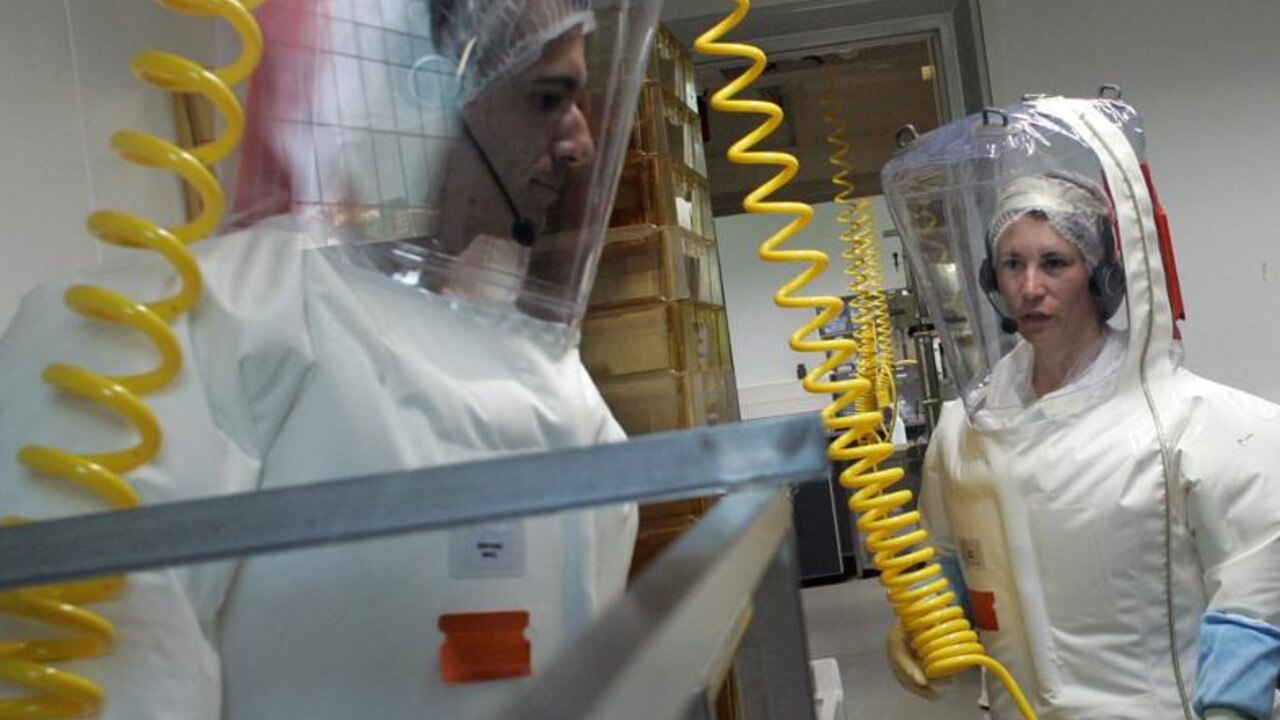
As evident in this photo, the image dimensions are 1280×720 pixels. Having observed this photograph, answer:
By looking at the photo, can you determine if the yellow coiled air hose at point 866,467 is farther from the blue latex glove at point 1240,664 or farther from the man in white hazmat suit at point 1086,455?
the blue latex glove at point 1240,664

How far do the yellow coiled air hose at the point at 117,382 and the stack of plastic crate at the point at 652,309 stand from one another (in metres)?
1.36

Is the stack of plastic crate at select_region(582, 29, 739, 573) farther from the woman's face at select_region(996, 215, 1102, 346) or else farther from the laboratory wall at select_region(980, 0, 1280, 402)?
the laboratory wall at select_region(980, 0, 1280, 402)

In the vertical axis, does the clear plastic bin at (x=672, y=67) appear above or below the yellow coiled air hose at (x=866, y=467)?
above

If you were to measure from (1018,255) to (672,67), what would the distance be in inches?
35.4

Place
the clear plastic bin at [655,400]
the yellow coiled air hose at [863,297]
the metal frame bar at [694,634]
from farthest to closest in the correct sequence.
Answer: the yellow coiled air hose at [863,297] < the clear plastic bin at [655,400] < the metal frame bar at [694,634]

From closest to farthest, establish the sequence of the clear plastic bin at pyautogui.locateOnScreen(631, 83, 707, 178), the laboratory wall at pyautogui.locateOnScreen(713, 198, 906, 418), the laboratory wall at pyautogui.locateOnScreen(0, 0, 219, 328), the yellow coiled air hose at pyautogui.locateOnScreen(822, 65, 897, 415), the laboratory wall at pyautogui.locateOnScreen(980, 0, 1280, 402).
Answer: the laboratory wall at pyautogui.locateOnScreen(0, 0, 219, 328) → the clear plastic bin at pyautogui.locateOnScreen(631, 83, 707, 178) → the laboratory wall at pyautogui.locateOnScreen(980, 0, 1280, 402) → the yellow coiled air hose at pyautogui.locateOnScreen(822, 65, 897, 415) → the laboratory wall at pyautogui.locateOnScreen(713, 198, 906, 418)

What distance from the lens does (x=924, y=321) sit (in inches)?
171

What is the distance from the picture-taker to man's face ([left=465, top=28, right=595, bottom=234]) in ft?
3.72

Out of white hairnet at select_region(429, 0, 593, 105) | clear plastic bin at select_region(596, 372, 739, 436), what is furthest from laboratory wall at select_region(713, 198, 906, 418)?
white hairnet at select_region(429, 0, 593, 105)

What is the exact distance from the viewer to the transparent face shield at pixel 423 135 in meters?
1.07

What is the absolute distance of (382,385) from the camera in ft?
3.31

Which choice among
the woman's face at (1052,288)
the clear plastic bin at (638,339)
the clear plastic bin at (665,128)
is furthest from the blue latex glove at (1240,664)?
the clear plastic bin at (665,128)

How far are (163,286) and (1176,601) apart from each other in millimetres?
1600

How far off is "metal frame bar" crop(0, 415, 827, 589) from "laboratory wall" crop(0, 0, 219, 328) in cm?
128
